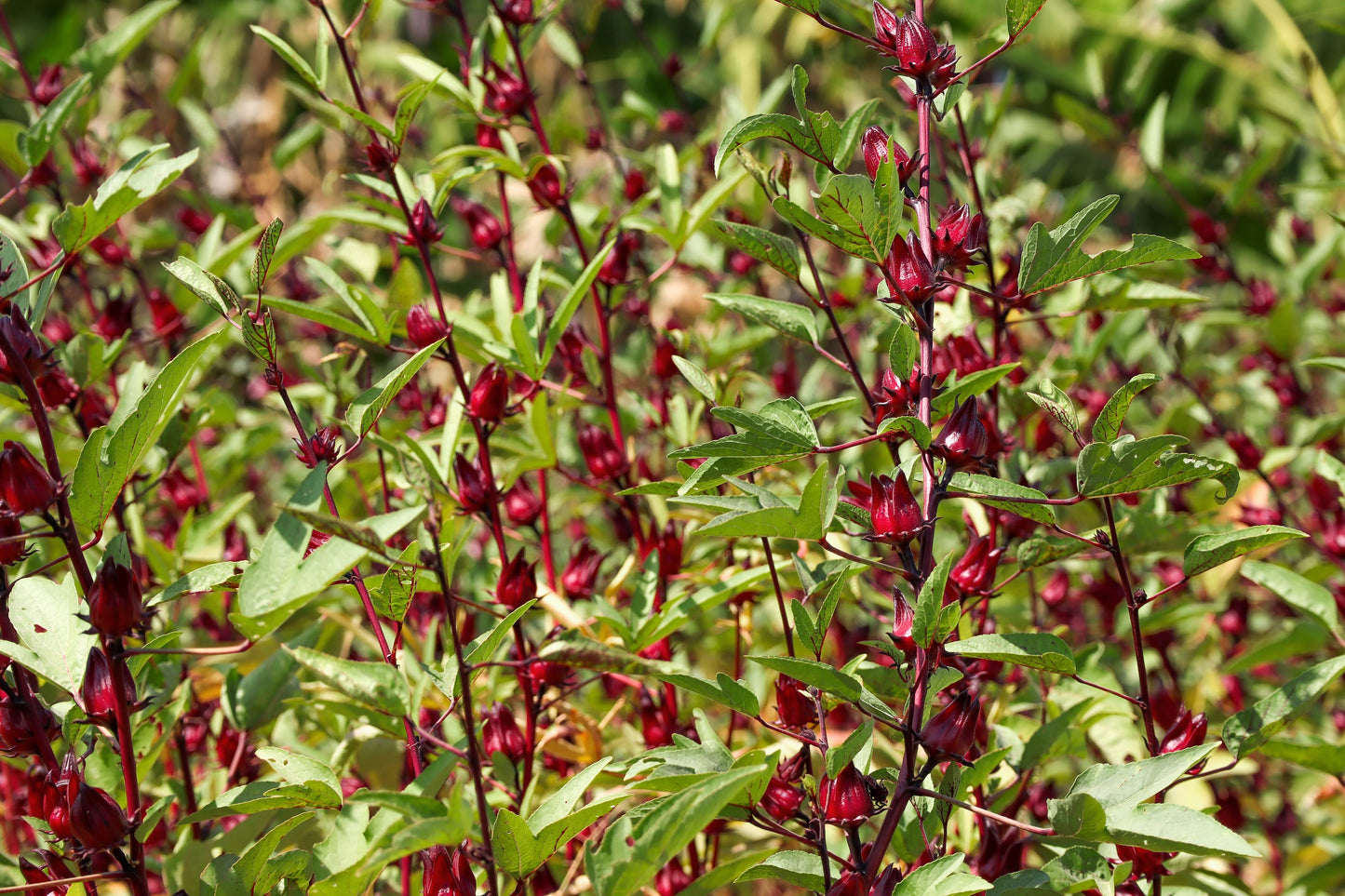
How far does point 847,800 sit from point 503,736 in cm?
32

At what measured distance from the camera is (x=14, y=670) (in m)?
0.72

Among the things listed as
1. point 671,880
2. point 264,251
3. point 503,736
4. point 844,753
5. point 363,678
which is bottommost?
point 671,880

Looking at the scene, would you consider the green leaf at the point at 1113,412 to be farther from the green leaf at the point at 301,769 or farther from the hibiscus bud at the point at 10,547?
the hibiscus bud at the point at 10,547

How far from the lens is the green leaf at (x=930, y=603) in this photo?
23.3 inches

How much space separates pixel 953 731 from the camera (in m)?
0.65

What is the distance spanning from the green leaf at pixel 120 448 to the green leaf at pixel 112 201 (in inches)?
4.6

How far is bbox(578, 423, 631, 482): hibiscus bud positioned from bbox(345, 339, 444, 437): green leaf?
335mm

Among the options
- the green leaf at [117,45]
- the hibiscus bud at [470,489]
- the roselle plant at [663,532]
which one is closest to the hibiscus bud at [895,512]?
the roselle plant at [663,532]

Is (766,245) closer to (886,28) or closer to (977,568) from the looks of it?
(886,28)

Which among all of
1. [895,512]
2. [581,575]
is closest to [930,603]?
[895,512]

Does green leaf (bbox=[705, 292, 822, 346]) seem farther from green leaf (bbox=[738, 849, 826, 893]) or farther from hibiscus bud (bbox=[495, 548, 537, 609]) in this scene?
green leaf (bbox=[738, 849, 826, 893])

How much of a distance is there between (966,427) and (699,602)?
0.26 metres

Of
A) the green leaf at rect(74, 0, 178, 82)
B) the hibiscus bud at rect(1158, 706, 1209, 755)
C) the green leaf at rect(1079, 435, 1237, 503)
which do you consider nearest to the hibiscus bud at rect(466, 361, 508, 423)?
the green leaf at rect(1079, 435, 1237, 503)

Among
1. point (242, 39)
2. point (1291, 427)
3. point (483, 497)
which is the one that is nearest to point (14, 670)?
point (483, 497)
